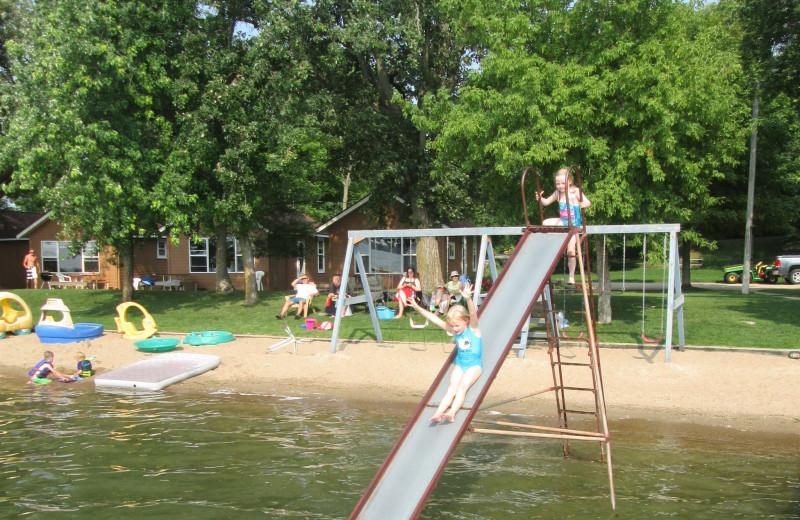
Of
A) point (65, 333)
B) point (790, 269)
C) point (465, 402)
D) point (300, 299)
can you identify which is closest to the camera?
point (465, 402)

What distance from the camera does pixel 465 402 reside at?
7266mm

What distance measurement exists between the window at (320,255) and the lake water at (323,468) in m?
21.3

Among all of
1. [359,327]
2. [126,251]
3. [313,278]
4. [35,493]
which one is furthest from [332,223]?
[35,493]

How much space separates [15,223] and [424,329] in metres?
31.0

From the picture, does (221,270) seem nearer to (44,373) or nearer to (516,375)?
(44,373)

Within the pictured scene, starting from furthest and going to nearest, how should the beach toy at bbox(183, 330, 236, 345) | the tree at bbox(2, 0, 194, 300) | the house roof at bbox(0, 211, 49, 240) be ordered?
the house roof at bbox(0, 211, 49, 240)
the tree at bbox(2, 0, 194, 300)
the beach toy at bbox(183, 330, 236, 345)

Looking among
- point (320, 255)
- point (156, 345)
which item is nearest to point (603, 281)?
point (156, 345)

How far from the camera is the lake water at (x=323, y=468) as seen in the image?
819 cm

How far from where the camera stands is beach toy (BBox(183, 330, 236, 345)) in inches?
677

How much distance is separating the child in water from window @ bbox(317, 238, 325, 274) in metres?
27.2

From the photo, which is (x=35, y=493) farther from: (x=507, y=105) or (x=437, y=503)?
(x=507, y=105)

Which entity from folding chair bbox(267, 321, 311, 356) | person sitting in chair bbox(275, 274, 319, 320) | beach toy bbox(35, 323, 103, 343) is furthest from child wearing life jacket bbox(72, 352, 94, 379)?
person sitting in chair bbox(275, 274, 319, 320)

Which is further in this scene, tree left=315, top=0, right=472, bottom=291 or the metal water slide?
tree left=315, top=0, right=472, bottom=291

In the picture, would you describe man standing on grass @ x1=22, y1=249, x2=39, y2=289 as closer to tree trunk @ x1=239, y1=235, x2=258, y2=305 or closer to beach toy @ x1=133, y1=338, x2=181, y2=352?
tree trunk @ x1=239, y1=235, x2=258, y2=305
